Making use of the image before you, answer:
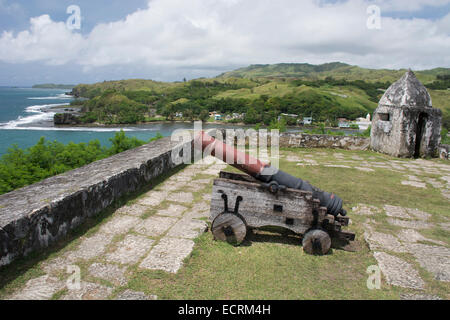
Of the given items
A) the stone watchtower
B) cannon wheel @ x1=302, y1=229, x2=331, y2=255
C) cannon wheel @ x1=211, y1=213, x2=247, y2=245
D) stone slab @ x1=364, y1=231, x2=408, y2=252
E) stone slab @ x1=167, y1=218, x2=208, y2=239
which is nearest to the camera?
cannon wheel @ x1=302, y1=229, x2=331, y2=255

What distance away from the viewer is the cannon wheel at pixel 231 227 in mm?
3209

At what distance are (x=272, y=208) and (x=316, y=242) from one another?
1.87ft

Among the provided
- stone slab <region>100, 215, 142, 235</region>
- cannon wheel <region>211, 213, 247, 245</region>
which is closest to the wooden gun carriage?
cannon wheel <region>211, 213, 247, 245</region>

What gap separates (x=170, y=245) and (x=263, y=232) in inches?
45.2

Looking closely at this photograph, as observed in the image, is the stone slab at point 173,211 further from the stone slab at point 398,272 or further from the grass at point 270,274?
the stone slab at point 398,272

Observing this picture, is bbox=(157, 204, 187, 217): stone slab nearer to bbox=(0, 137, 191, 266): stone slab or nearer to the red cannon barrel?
bbox=(0, 137, 191, 266): stone slab

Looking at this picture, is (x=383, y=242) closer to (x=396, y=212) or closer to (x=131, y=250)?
(x=396, y=212)

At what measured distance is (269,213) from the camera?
3217 millimetres

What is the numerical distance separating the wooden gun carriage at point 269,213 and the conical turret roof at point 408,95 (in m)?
6.75

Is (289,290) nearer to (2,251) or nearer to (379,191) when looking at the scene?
(2,251)

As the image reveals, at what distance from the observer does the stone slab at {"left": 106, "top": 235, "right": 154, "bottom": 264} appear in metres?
2.86

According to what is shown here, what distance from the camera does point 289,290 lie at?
250cm
